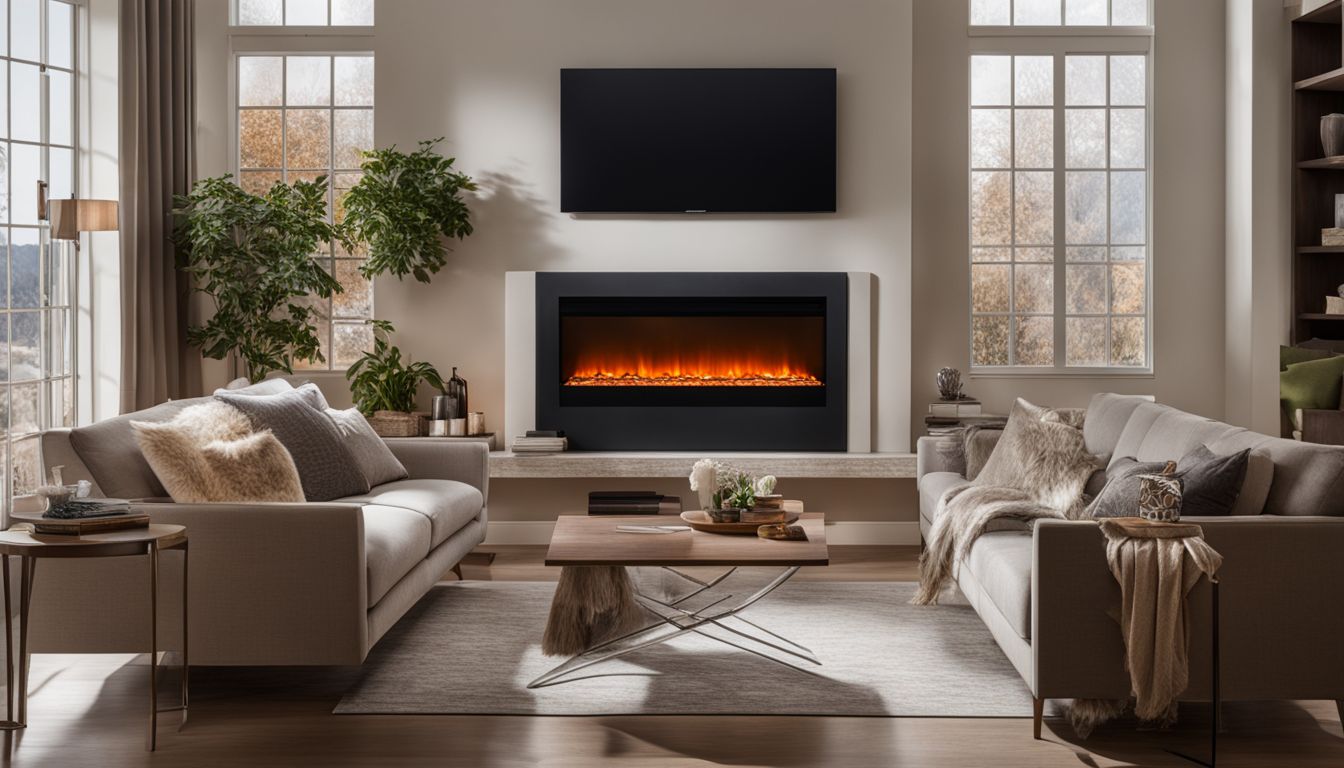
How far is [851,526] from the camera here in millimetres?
6395

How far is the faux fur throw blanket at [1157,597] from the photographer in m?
3.17

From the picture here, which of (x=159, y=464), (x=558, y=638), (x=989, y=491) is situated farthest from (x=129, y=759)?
(x=989, y=491)

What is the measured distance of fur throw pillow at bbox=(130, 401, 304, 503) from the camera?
3727 millimetres

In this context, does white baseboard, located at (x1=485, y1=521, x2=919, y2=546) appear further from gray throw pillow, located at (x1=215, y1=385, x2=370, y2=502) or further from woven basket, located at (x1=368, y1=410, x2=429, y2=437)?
gray throw pillow, located at (x1=215, y1=385, x2=370, y2=502)

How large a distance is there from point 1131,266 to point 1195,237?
1.20 feet

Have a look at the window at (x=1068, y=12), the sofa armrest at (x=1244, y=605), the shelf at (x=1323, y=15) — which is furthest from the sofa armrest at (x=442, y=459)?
the shelf at (x=1323, y=15)

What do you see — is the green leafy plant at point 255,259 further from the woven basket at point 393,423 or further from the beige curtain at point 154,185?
the woven basket at point 393,423

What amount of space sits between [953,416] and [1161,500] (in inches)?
119

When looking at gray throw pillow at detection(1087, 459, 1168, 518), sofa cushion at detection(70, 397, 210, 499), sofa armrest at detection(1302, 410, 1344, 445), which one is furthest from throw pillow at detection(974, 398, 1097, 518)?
sofa cushion at detection(70, 397, 210, 499)

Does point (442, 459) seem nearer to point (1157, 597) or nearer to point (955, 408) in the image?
point (955, 408)

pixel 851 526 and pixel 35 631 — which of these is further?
pixel 851 526

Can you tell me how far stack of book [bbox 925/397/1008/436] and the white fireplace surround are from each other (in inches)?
12.9

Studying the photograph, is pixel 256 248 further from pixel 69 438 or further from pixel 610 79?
pixel 69 438

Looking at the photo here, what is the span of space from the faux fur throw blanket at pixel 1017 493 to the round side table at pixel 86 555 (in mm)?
2592
